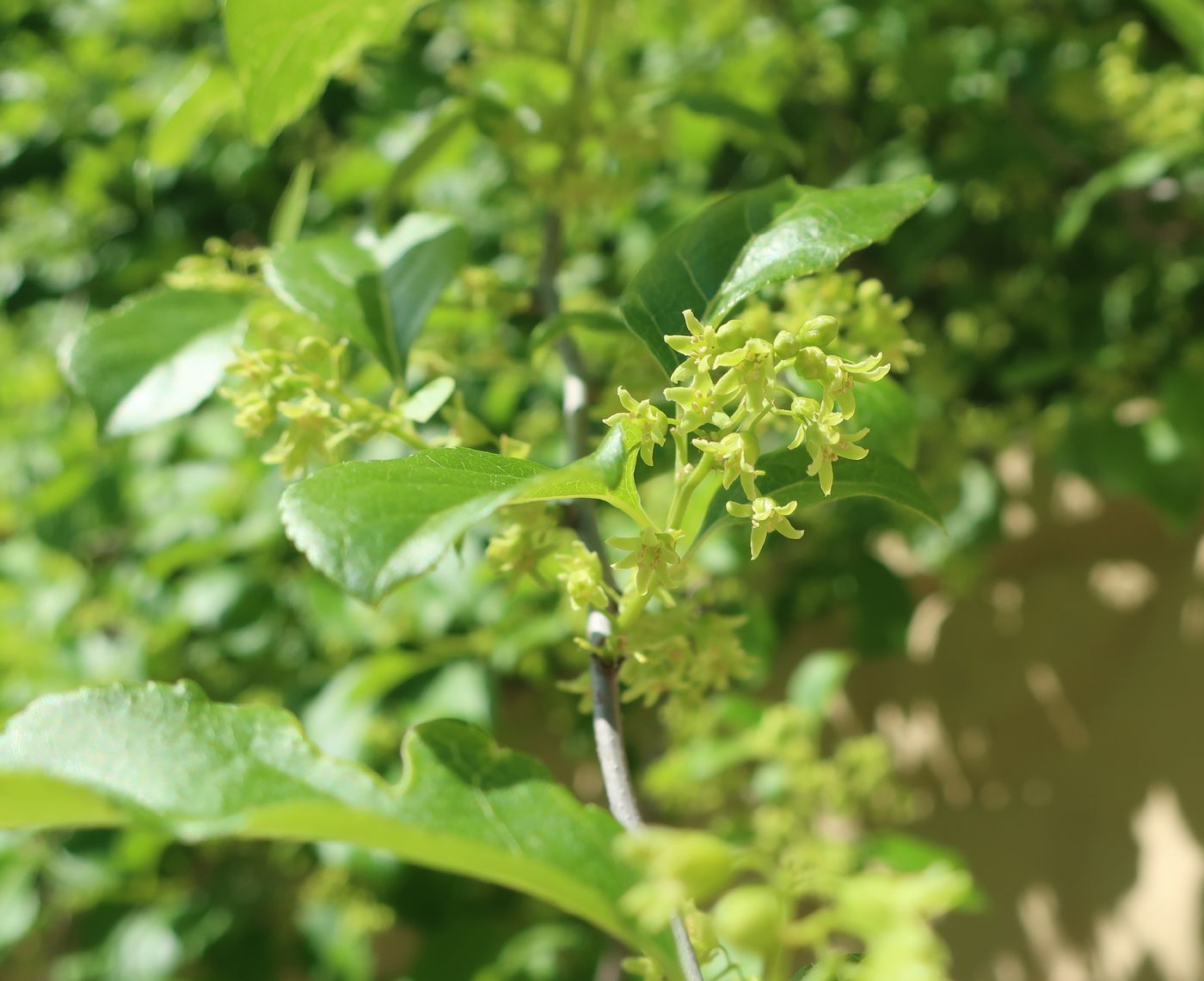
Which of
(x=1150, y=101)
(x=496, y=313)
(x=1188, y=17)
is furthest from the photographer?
(x=1150, y=101)

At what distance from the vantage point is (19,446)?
7.51 feet

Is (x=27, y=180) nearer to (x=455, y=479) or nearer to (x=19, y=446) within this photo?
(x=19, y=446)

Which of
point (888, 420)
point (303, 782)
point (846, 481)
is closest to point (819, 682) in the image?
point (888, 420)

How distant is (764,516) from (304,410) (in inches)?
11.7

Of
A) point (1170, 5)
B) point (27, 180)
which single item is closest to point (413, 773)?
point (1170, 5)

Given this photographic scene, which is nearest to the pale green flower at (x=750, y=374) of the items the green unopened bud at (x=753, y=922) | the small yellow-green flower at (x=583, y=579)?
the small yellow-green flower at (x=583, y=579)

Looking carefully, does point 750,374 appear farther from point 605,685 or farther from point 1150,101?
point 1150,101

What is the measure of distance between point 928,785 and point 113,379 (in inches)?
66.7

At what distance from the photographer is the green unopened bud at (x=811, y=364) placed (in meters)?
0.53

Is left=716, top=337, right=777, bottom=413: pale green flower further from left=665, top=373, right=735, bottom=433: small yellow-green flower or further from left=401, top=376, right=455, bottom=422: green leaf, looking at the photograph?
left=401, top=376, right=455, bottom=422: green leaf

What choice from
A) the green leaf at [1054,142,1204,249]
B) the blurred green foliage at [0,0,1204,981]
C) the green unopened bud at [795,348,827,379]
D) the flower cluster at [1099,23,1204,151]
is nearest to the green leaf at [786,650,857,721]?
the blurred green foliage at [0,0,1204,981]

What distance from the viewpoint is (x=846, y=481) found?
58 cm

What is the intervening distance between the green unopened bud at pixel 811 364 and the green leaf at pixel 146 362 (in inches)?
19.8

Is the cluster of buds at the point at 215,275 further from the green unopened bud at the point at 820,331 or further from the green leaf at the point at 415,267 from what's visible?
the green unopened bud at the point at 820,331
